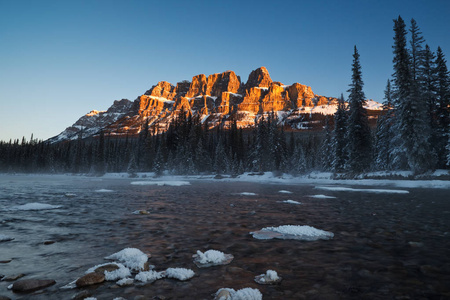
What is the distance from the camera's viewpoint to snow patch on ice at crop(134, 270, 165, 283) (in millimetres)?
→ 3421

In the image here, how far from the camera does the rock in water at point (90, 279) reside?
3.24 meters

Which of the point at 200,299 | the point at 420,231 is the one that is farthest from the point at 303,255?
the point at 420,231

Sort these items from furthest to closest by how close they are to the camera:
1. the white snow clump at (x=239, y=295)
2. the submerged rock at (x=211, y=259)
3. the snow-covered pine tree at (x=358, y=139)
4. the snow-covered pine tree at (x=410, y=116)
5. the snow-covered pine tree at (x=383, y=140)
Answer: the snow-covered pine tree at (x=383, y=140) → the snow-covered pine tree at (x=358, y=139) → the snow-covered pine tree at (x=410, y=116) → the submerged rock at (x=211, y=259) → the white snow clump at (x=239, y=295)

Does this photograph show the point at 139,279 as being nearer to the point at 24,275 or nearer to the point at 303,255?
the point at 24,275

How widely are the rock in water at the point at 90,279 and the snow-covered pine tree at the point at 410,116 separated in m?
34.5

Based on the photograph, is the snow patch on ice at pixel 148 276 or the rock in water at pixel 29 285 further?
the snow patch on ice at pixel 148 276

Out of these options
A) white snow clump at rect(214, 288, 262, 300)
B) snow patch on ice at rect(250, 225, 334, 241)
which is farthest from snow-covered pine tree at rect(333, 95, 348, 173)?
white snow clump at rect(214, 288, 262, 300)

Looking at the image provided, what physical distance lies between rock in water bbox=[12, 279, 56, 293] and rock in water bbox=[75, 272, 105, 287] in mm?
406

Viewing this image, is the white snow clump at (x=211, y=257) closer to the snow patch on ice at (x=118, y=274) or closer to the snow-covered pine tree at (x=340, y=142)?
the snow patch on ice at (x=118, y=274)

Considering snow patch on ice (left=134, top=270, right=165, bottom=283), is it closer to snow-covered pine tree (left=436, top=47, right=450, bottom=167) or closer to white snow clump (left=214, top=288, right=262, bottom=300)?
white snow clump (left=214, top=288, right=262, bottom=300)

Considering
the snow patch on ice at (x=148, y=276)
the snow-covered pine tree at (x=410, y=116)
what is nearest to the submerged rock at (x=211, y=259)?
→ the snow patch on ice at (x=148, y=276)

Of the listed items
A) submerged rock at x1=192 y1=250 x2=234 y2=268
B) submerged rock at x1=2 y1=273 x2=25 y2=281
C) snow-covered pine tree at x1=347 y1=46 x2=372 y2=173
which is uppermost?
snow-covered pine tree at x1=347 y1=46 x2=372 y2=173

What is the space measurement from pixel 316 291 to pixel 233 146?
86.4 m

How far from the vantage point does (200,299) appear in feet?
9.37
